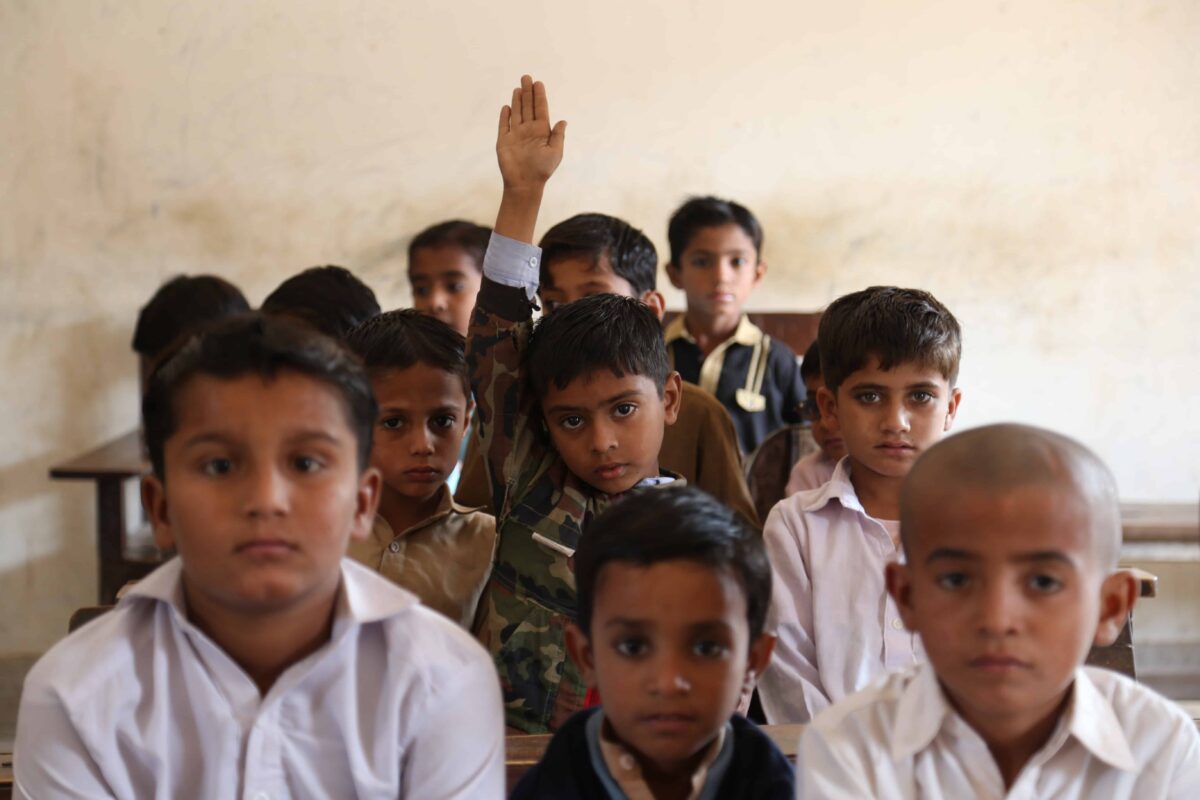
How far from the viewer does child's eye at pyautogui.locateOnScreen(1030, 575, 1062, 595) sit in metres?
1.27

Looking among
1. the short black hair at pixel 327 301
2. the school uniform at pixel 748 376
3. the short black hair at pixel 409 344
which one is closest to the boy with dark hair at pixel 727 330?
the school uniform at pixel 748 376

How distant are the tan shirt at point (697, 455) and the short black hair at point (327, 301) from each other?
0.49m

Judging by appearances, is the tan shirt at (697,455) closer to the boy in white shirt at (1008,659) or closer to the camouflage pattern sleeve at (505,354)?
the camouflage pattern sleeve at (505,354)

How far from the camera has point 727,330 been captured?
371 centimetres

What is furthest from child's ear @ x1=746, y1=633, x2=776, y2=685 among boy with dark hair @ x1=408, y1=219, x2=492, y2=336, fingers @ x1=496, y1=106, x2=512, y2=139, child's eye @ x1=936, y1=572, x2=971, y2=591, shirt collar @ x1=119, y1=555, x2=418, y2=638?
boy with dark hair @ x1=408, y1=219, x2=492, y2=336

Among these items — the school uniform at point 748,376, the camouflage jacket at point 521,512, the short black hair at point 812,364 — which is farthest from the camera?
the school uniform at point 748,376

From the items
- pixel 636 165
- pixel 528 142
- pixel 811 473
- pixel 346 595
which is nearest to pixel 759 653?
pixel 346 595

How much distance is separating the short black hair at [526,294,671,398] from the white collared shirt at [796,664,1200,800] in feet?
2.56

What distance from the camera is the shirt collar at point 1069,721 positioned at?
129cm

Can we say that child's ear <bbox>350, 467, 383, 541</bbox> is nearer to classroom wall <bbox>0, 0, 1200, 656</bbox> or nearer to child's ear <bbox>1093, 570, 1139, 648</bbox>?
child's ear <bbox>1093, 570, 1139, 648</bbox>

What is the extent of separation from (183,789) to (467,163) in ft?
9.67

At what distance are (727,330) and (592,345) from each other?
5.76 ft

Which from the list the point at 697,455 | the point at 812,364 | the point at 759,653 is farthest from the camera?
the point at 812,364

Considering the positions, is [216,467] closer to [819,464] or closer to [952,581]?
[952,581]
